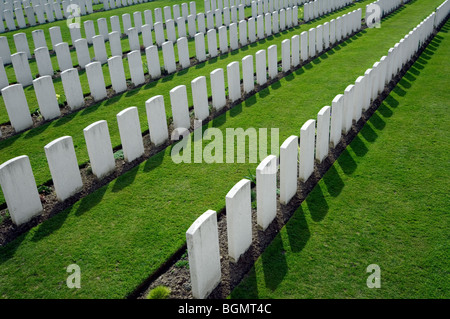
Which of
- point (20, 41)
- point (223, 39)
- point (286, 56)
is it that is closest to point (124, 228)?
point (286, 56)

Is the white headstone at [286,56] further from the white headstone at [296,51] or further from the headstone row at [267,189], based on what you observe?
the headstone row at [267,189]

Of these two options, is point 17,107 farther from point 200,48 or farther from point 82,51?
point 200,48

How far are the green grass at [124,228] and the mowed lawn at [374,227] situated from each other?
41.1 inches

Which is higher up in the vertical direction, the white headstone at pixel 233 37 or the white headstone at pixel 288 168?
the white headstone at pixel 233 37

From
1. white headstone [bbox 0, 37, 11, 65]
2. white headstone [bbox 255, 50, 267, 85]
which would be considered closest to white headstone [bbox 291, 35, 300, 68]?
white headstone [bbox 255, 50, 267, 85]

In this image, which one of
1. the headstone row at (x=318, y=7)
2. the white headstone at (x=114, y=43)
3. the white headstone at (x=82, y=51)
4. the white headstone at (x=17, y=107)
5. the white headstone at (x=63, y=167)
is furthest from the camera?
the headstone row at (x=318, y=7)

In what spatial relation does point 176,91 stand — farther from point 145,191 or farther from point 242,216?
point 242,216

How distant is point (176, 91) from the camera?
6.24 m

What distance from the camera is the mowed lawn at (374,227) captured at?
3588 millimetres

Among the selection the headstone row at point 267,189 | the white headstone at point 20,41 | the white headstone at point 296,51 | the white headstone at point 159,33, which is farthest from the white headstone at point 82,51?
the headstone row at point 267,189
